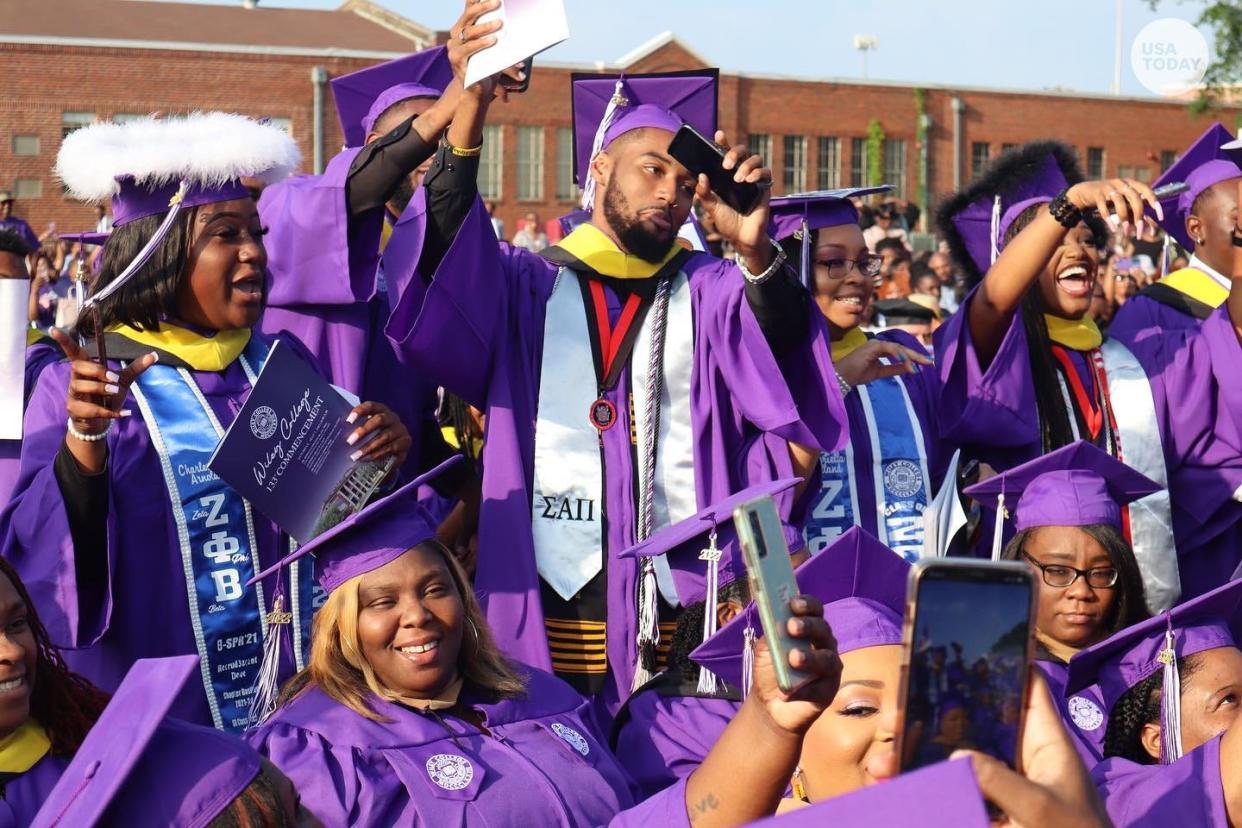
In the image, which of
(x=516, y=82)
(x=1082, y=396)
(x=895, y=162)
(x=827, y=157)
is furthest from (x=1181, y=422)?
(x=895, y=162)

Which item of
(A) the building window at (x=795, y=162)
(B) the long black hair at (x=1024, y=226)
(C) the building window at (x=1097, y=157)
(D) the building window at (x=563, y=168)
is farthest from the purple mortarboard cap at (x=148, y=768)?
(C) the building window at (x=1097, y=157)

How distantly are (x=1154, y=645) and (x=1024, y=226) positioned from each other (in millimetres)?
2098

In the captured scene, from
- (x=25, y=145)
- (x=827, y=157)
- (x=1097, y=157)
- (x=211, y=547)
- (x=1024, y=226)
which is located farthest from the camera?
(x=1097, y=157)

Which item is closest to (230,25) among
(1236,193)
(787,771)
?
(1236,193)

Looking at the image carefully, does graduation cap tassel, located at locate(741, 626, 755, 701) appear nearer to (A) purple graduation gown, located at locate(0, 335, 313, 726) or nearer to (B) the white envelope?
(A) purple graduation gown, located at locate(0, 335, 313, 726)

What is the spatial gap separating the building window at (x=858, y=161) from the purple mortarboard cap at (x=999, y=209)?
40.4 meters

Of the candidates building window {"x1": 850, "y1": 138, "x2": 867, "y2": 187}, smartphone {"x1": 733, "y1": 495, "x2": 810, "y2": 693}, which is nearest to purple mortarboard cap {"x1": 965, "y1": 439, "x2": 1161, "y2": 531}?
smartphone {"x1": 733, "y1": 495, "x2": 810, "y2": 693}

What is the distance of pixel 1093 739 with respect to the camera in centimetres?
419

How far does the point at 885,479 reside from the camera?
5598mm

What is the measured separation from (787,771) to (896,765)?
1.79 ft

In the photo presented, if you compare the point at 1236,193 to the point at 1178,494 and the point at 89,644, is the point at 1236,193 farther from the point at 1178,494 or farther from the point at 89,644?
the point at 89,644

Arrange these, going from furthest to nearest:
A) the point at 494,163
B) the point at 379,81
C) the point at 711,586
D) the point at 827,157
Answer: the point at 827,157 < the point at 494,163 < the point at 379,81 < the point at 711,586

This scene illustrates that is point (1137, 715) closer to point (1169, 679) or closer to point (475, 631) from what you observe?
point (1169, 679)

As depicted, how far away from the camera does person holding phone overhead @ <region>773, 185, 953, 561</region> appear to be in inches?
217
